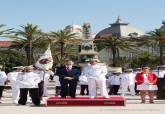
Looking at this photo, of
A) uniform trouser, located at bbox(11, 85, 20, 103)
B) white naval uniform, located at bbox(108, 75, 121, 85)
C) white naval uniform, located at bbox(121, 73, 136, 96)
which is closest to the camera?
uniform trouser, located at bbox(11, 85, 20, 103)

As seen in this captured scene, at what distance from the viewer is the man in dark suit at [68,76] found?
18.6 metres

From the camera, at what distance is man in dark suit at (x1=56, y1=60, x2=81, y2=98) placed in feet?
60.9

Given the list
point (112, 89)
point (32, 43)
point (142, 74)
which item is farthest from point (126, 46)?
point (142, 74)

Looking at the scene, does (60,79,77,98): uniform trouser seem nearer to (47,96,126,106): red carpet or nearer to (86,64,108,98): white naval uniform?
(86,64,108,98): white naval uniform

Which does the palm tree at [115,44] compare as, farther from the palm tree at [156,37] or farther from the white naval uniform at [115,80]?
the white naval uniform at [115,80]

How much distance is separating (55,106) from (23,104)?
1631mm

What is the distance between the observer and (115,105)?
57.7 feet

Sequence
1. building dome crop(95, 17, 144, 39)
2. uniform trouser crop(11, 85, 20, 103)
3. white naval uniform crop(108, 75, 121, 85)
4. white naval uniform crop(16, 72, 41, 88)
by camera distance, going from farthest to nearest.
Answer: building dome crop(95, 17, 144, 39)
white naval uniform crop(108, 75, 121, 85)
uniform trouser crop(11, 85, 20, 103)
white naval uniform crop(16, 72, 41, 88)

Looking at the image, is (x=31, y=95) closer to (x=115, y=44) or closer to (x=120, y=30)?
(x=115, y=44)

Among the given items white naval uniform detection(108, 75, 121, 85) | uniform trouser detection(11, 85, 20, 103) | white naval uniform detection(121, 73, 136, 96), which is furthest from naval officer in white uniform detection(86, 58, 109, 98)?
white naval uniform detection(108, 75, 121, 85)

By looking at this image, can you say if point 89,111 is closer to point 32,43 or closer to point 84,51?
point 84,51

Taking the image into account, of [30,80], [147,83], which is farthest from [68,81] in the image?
[147,83]

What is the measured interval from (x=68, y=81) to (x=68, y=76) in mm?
258

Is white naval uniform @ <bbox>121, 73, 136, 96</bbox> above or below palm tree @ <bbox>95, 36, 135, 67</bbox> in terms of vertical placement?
below
